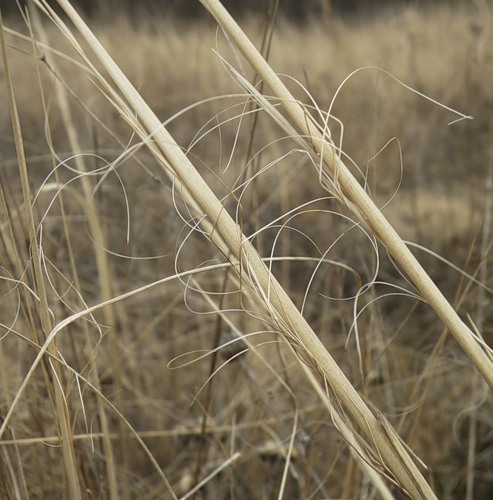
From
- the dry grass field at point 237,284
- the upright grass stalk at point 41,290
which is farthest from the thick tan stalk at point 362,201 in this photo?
the upright grass stalk at point 41,290

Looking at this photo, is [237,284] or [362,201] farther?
[237,284]

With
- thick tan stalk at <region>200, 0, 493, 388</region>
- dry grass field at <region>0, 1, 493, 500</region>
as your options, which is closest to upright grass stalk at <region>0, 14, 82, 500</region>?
dry grass field at <region>0, 1, 493, 500</region>

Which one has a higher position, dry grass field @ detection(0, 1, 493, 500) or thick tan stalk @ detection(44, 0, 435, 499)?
thick tan stalk @ detection(44, 0, 435, 499)

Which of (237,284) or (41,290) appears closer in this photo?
Answer: (41,290)

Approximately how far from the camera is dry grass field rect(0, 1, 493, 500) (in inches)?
17.8

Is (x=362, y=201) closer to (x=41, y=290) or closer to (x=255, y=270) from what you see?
(x=255, y=270)

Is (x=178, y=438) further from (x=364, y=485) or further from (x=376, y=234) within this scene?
(x=376, y=234)

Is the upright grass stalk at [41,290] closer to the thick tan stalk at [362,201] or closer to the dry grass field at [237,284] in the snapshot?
the dry grass field at [237,284]

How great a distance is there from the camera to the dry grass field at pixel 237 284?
45 cm

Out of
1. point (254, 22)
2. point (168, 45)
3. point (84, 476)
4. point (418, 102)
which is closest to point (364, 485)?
point (84, 476)

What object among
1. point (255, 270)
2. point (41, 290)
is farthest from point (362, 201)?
point (41, 290)

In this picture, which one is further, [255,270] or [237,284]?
[237,284]

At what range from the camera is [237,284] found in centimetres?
50

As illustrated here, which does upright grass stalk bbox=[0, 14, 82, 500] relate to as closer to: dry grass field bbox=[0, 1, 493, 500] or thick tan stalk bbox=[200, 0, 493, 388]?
dry grass field bbox=[0, 1, 493, 500]
